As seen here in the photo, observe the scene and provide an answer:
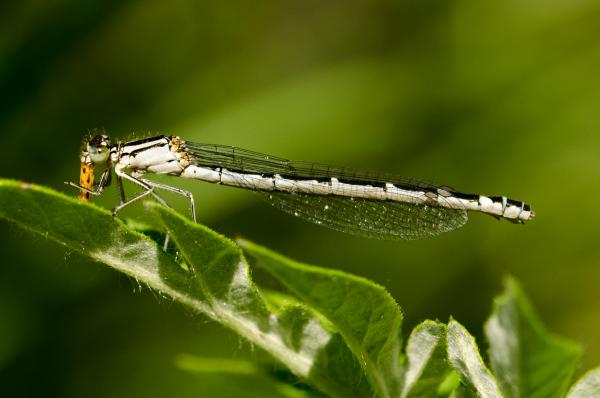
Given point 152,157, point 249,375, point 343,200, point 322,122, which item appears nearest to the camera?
point 249,375

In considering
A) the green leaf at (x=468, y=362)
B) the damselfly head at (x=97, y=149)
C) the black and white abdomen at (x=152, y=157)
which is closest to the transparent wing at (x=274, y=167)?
the black and white abdomen at (x=152, y=157)

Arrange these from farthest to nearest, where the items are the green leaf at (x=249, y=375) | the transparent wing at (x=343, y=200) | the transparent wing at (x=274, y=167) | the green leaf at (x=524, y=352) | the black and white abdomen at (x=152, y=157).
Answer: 1. the transparent wing at (x=274, y=167)
2. the transparent wing at (x=343, y=200)
3. the black and white abdomen at (x=152, y=157)
4. the green leaf at (x=249, y=375)
5. the green leaf at (x=524, y=352)

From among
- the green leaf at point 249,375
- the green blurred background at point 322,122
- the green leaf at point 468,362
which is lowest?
the green leaf at point 249,375

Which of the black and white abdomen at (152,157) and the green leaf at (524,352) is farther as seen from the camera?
the black and white abdomen at (152,157)

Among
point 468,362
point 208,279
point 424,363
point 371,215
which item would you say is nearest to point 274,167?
point 371,215

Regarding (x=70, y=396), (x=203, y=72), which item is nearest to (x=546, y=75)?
(x=203, y=72)

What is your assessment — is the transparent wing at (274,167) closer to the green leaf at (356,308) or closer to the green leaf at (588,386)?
the green leaf at (356,308)

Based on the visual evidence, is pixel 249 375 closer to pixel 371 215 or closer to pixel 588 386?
pixel 588 386
